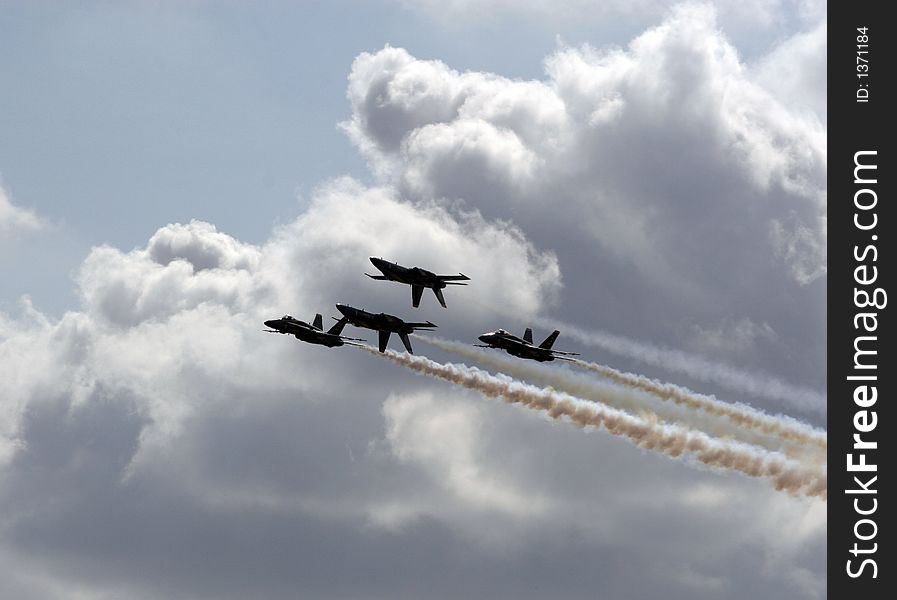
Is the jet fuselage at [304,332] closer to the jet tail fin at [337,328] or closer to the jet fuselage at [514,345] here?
the jet tail fin at [337,328]

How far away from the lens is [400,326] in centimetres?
19038

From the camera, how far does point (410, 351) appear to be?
191m

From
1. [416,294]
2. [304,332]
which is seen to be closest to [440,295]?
[416,294]

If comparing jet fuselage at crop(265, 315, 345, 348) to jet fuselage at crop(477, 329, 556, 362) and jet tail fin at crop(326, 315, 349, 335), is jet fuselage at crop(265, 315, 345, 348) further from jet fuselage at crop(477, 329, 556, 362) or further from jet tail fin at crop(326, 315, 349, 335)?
jet fuselage at crop(477, 329, 556, 362)

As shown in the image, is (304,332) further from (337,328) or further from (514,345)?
(514,345)

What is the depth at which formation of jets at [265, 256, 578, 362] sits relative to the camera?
183 m

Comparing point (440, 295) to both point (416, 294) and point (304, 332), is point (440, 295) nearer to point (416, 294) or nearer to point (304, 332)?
A: point (416, 294)

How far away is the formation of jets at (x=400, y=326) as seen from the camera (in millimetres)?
183250
